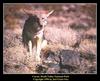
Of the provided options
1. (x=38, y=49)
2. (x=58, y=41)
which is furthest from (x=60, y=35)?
(x=38, y=49)

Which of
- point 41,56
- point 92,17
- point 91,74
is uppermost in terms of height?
point 92,17

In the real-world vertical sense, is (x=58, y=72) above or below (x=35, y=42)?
below

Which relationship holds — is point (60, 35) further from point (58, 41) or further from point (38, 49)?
point (38, 49)

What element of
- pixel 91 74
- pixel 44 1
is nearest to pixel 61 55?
pixel 91 74

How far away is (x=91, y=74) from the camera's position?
5.55ft

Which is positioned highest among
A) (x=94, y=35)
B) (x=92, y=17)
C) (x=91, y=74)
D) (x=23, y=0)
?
(x=23, y=0)

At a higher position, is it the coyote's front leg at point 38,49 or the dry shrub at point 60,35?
the dry shrub at point 60,35

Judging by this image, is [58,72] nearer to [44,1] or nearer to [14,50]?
[14,50]

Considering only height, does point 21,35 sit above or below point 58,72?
above

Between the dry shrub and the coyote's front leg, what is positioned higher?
the dry shrub

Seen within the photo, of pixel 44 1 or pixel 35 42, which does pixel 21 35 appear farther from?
pixel 44 1

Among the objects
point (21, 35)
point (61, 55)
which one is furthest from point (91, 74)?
point (21, 35)

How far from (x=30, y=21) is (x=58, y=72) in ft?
1.13

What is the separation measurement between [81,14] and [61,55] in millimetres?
270
